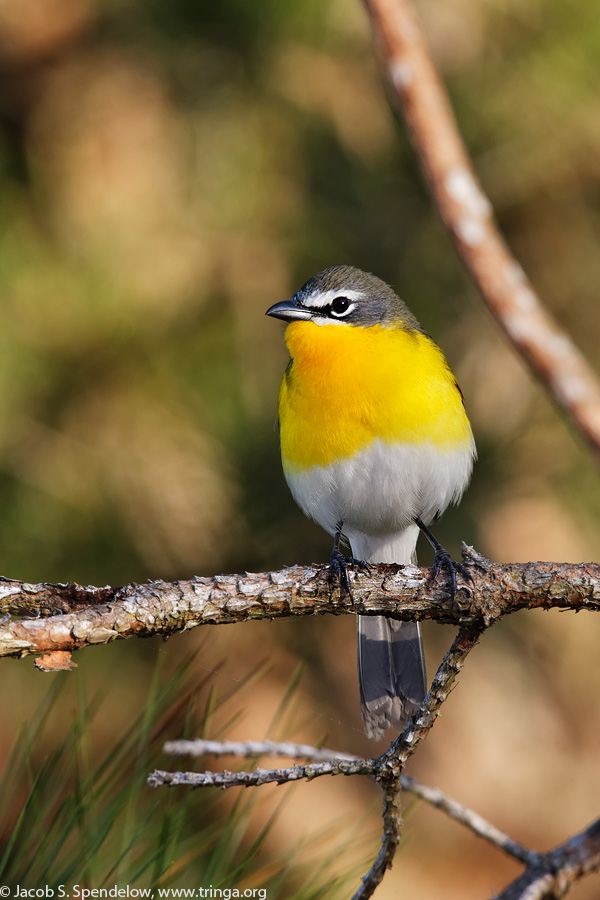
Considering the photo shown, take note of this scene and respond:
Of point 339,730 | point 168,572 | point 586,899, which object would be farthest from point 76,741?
point 586,899

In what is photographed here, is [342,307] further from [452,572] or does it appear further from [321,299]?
[452,572]

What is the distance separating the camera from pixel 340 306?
256cm

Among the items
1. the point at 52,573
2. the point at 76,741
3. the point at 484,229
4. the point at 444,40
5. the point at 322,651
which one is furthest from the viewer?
the point at 322,651

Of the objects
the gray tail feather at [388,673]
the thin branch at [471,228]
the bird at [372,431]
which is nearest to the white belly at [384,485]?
the bird at [372,431]

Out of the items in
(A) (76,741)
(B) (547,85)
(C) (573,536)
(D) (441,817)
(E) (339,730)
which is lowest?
(A) (76,741)

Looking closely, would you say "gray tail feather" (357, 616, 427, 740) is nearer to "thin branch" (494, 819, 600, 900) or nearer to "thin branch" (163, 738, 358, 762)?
"thin branch" (163, 738, 358, 762)

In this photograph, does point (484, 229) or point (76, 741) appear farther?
point (76, 741)

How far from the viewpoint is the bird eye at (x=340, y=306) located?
2555mm

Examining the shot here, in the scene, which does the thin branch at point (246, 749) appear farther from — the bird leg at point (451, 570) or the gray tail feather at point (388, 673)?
the gray tail feather at point (388, 673)

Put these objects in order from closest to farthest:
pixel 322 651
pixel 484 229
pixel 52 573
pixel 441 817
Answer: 1. pixel 484 229
2. pixel 52 573
3. pixel 322 651
4. pixel 441 817

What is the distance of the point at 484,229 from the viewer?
1146 millimetres

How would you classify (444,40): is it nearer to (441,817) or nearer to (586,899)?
(441,817)

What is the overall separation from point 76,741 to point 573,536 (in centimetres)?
266

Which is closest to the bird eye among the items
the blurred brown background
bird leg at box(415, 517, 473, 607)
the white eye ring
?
the white eye ring
